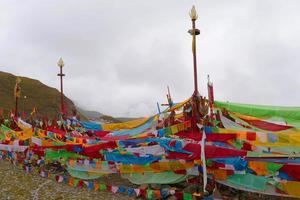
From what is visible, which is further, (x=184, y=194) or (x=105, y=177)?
(x=105, y=177)

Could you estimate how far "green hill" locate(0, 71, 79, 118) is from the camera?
80.9m

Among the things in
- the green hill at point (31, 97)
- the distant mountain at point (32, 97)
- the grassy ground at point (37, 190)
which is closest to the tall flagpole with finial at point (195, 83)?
the grassy ground at point (37, 190)

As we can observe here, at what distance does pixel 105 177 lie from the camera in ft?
70.1

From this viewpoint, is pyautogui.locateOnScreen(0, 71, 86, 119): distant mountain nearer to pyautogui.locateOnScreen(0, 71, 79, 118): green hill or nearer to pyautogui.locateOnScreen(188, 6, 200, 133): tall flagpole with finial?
pyautogui.locateOnScreen(0, 71, 79, 118): green hill

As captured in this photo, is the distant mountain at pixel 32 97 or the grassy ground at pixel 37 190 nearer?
the grassy ground at pixel 37 190

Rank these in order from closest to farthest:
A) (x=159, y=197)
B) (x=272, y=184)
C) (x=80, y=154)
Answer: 1. (x=272, y=184)
2. (x=159, y=197)
3. (x=80, y=154)

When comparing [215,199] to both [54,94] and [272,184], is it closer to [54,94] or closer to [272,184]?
[272,184]

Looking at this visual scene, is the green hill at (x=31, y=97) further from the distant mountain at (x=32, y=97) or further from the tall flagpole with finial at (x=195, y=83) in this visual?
the tall flagpole with finial at (x=195, y=83)

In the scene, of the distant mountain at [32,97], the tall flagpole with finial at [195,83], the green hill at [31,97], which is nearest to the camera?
the tall flagpole with finial at [195,83]

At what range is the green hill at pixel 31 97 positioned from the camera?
8094cm

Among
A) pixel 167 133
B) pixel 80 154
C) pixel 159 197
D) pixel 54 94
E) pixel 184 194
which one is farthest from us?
pixel 54 94

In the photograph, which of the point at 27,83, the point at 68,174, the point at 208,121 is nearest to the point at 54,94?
the point at 27,83

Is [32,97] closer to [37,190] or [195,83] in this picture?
[37,190]

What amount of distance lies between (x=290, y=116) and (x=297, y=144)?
712 centimetres
